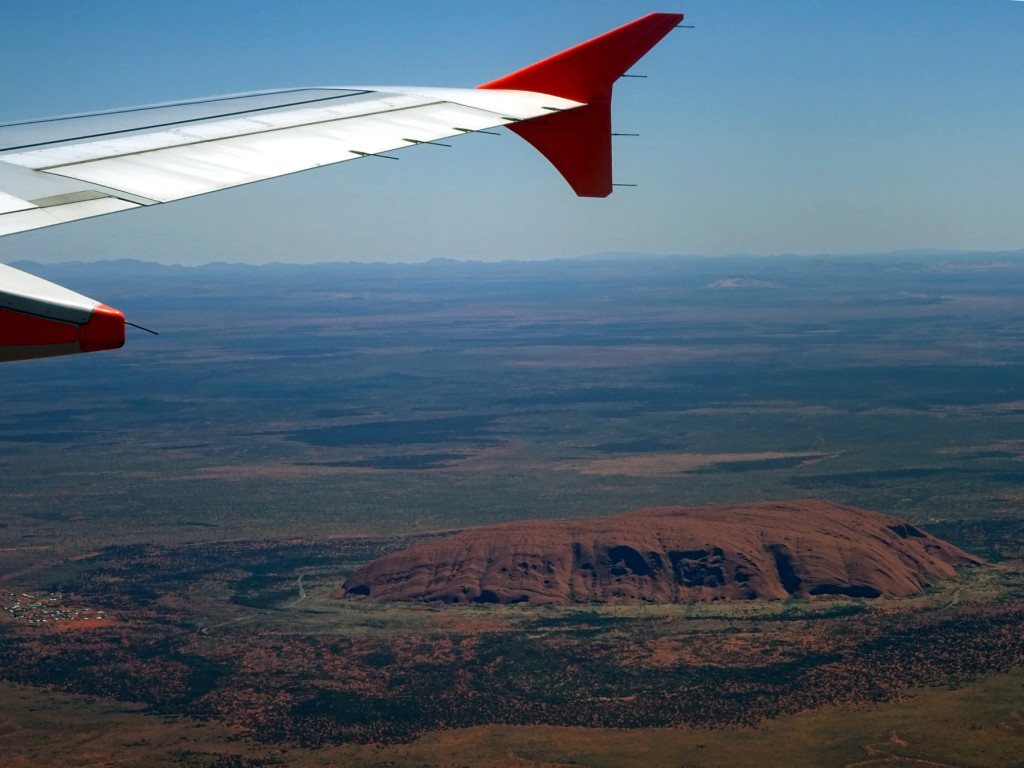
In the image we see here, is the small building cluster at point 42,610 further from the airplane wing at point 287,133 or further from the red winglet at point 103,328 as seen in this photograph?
the red winglet at point 103,328

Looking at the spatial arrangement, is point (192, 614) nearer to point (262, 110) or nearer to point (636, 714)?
point (636, 714)

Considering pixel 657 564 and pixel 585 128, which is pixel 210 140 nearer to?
pixel 585 128

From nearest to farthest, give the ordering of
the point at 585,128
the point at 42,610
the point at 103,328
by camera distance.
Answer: the point at 103,328 → the point at 585,128 → the point at 42,610

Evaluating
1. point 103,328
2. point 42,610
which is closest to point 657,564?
point 42,610

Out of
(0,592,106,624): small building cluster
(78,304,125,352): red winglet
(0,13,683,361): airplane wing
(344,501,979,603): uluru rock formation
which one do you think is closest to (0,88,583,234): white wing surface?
(0,13,683,361): airplane wing

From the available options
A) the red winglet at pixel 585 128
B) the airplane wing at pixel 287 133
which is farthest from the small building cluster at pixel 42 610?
the red winglet at pixel 585 128

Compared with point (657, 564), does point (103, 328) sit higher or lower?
higher
